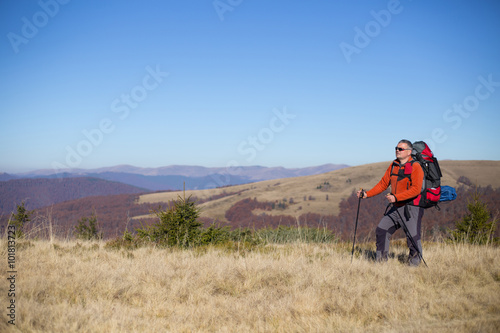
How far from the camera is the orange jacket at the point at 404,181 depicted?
17.7ft

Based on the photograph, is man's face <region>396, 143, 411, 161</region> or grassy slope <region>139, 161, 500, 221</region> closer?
man's face <region>396, 143, 411, 161</region>

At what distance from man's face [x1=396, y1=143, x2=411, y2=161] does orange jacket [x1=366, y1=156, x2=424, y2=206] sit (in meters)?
0.12

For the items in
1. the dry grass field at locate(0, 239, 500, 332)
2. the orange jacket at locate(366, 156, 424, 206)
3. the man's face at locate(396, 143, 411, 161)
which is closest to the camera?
the dry grass field at locate(0, 239, 500, 332)

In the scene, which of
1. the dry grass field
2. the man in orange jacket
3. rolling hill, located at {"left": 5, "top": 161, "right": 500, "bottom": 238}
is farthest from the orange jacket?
rolling hill, located at {"left": 5, "top": 161, "right": 500, "bottom": 238}

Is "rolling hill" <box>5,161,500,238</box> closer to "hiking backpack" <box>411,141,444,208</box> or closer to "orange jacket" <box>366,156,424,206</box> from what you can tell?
"orange jacket" <box>366,156,424,206</box>

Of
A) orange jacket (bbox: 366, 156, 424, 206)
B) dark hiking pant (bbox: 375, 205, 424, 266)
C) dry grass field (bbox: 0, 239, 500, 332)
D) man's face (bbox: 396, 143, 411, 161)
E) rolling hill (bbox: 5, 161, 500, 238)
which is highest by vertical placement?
man's face (bbox: 396, 143, 411, 161)

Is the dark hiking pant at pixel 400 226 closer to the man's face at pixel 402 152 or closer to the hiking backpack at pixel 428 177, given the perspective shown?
the hiking backpack at pixel 428 177

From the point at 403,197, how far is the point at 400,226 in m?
0.80

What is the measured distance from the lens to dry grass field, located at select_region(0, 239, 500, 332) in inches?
138

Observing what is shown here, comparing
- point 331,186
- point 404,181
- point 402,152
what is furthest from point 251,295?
point 331,186

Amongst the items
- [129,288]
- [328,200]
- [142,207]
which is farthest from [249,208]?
[129,288]

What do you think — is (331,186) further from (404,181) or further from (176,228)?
(404,181)

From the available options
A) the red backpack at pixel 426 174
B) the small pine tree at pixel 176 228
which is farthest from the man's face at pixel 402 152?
the small pine tree at pixel 176 228

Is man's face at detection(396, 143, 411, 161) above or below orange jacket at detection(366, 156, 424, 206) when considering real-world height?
above
